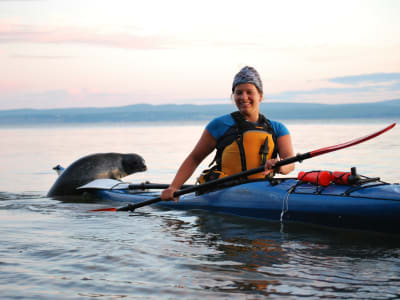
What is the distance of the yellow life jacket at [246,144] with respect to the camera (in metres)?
5.65

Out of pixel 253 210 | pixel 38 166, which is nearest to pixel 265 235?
pixel 253 210

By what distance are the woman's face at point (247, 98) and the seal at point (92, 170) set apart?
4.04m

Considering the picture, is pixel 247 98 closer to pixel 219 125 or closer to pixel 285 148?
pixel 219 125

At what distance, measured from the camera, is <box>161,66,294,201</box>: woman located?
5.48 m

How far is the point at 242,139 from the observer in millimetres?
5648

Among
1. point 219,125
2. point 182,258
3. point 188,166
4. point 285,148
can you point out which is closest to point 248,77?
point 219,125

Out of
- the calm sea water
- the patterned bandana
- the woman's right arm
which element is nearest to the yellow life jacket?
the woman's right arm

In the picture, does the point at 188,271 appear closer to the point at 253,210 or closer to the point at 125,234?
the point at 125,234

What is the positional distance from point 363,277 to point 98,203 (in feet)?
16.4

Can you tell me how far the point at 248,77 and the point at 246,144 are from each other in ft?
2.38

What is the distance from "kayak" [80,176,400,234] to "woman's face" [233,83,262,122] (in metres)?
0.75

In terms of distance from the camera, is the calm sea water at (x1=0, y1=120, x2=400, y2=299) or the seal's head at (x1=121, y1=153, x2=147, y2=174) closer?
the calm sea water at (x1=0, y1=120, x2=400, y2=299)

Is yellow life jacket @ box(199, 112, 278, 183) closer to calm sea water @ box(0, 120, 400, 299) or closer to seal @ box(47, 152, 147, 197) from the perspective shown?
calm sea water @ box(0, 120, 400, 299)

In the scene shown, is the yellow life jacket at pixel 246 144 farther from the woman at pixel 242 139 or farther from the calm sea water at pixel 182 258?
the calm sea water at pixel 182 258
